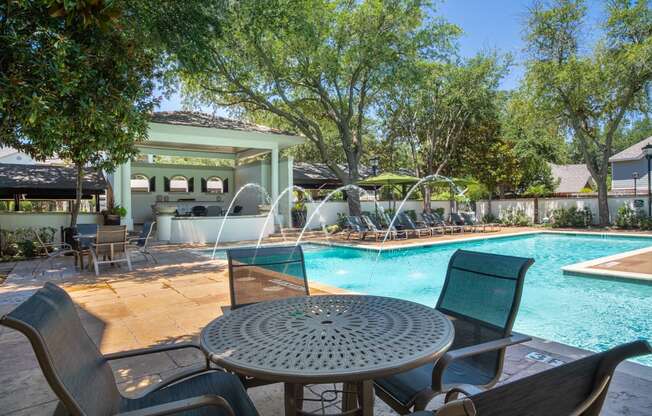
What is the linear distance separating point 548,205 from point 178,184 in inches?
727

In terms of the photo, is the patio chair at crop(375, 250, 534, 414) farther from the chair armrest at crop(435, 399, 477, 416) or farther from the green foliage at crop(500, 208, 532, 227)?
the green foliage at crop(500, 208, 532, 227)

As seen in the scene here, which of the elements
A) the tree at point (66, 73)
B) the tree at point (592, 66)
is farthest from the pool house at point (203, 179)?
the tree at point (592, 66)

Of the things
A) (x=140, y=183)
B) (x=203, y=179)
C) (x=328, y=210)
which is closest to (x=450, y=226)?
(x=328, y=210)

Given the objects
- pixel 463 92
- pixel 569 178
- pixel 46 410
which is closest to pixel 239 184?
pixel 463 92

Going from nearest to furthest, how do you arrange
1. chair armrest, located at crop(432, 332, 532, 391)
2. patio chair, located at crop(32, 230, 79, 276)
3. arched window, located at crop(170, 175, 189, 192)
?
chair armrest, located at crop(432, 332, 532, 391) < patio chair, located at crop(32, 230, 79, 276) < arched window, located at crop(170, 175, 189, 192)

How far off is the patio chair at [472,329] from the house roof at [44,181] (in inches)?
622

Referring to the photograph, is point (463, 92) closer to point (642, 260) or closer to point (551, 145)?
point (551, 145)

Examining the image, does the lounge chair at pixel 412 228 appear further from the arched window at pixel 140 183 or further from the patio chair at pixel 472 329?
the arched window at pixel 140 183

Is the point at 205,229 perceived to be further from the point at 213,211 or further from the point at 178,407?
the point at 178,407

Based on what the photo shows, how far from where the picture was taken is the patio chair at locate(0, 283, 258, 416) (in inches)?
50.2

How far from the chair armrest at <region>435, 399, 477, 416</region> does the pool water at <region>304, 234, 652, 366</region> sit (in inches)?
166

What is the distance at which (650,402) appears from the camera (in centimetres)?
238

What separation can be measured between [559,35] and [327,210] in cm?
1185

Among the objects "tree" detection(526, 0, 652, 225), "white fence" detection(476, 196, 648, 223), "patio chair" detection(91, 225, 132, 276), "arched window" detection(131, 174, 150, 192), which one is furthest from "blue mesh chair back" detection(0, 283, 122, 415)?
"white fence" detection(476, 196, 648, 223)
